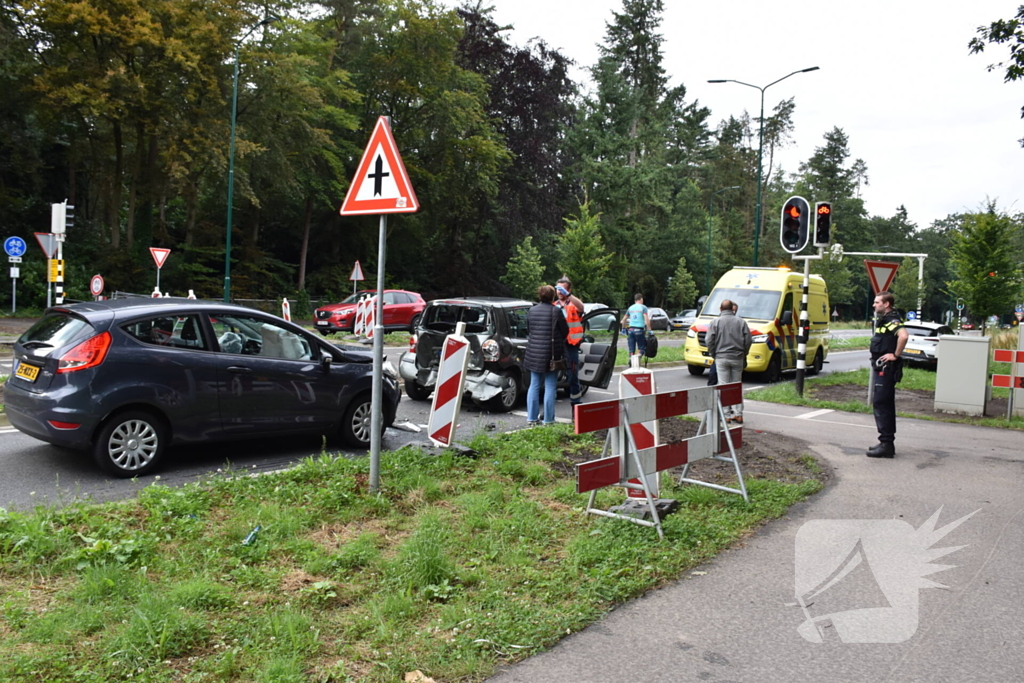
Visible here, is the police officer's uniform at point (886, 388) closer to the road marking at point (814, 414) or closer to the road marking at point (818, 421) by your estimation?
the road marking at point (818, 421)

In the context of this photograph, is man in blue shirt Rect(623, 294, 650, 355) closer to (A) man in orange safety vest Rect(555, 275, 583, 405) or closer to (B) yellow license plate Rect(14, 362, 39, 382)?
(A) man in orange safety vest Rect(555, 275, 583, 405)

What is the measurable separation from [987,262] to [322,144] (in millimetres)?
26238

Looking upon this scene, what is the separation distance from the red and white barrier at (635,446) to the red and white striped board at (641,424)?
36 mm

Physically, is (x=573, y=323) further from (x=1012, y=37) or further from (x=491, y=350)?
(x=1012, y=37)

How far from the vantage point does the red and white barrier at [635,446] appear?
558cm

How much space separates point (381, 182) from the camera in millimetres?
6195

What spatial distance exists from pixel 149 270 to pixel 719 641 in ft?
108

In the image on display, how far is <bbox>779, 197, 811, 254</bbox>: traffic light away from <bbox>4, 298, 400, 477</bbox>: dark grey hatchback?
955 cm

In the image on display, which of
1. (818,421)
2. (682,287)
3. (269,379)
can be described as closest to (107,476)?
(269,379)

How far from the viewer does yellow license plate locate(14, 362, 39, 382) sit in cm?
705

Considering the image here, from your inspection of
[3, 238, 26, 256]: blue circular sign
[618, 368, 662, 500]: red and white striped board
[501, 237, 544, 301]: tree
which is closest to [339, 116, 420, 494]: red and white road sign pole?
[618, 368, 662, 500]: red and white striped board

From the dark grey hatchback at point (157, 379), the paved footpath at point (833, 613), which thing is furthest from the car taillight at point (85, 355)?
the paved footpath at point (833, 613)

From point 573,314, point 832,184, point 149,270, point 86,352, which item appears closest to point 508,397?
point 573,314

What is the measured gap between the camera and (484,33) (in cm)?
4344
